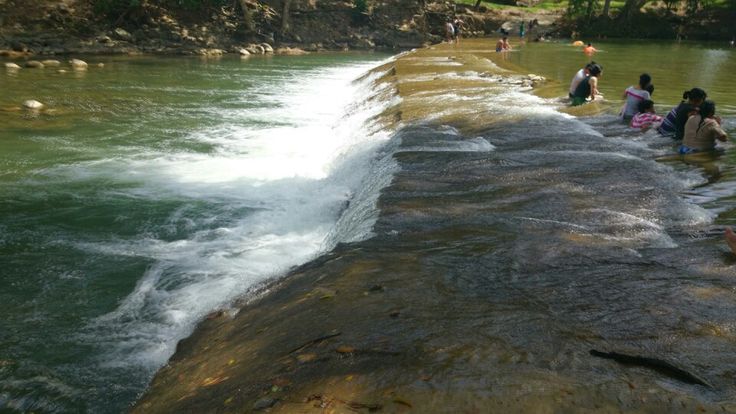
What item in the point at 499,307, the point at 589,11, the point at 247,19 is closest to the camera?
the point at 499,307

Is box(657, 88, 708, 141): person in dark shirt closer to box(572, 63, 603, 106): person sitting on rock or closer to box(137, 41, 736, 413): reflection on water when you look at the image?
box(137, 41, 736, 413): reflection on water

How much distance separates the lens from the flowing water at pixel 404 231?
3686mm

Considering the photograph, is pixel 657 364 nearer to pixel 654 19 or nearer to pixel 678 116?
pixel 678 116

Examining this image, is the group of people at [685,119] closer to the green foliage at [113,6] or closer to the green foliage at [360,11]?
the green foliage at [113,6]

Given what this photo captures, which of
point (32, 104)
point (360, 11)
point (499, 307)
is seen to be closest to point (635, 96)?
point (499, 307)

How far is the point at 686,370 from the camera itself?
3.06 meters

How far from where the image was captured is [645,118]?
1026 centimetres

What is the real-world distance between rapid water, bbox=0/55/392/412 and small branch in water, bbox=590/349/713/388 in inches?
115

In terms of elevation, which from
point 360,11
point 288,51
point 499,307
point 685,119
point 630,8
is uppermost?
point 630,8

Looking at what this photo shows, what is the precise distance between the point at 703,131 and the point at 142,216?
8827 millimetres

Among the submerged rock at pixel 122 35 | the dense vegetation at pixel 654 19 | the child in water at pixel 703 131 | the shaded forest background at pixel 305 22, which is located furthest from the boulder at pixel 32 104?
the dense vegetation at pixel 654 19

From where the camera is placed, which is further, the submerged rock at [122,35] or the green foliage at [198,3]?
the green foliage at [198,3]

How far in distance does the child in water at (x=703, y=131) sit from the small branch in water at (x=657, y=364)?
6684 mm

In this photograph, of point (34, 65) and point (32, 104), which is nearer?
point (32, 104)
